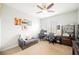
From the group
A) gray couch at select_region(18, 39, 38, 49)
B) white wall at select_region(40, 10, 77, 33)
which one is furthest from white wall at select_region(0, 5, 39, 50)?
white wall at select_region(40, 10, 77, 33)

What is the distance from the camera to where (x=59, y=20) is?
5.82ft

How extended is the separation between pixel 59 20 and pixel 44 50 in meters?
0.72

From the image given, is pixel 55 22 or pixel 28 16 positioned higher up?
pixel 28 16

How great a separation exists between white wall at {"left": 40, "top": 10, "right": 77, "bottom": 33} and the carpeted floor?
34 cm

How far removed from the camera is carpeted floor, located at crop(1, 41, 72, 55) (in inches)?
66.1

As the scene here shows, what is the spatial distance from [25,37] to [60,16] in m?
0.88

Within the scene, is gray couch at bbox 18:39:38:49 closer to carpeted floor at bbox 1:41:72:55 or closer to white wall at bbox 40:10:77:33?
carpeted floor at bbox 1:41:72:55

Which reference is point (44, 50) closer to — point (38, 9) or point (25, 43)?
point (25, 43)

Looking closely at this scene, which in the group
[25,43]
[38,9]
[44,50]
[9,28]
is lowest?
[44,50]

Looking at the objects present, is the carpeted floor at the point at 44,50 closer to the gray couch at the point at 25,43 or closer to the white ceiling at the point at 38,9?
the gray couch at the point at 25,43

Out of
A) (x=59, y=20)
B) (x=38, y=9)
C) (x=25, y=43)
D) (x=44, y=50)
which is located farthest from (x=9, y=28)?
(x=59, y=20)

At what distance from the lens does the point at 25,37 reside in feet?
5.90
